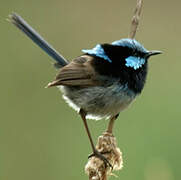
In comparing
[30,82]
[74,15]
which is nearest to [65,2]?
[74,15]

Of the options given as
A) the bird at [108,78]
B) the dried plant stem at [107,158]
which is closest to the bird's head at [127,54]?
the bird at [108,78]

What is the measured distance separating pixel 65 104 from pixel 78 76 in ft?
7.13

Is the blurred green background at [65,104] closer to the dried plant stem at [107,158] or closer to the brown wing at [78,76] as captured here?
the dried plant stem at [107,158]

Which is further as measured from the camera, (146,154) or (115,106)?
(146,154)

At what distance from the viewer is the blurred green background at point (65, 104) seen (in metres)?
5.40

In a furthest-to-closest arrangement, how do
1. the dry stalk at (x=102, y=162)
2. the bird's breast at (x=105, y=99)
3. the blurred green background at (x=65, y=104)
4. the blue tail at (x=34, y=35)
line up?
1. the blurred green background at (x=65, y=104)
2. the blue tail at (x=34, y=35)
3. the bird's breast at (x=105, y=99)
4. the dry stalk at (x=102, y=162)

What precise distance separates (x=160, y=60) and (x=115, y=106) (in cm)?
345

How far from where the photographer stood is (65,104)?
6.67m

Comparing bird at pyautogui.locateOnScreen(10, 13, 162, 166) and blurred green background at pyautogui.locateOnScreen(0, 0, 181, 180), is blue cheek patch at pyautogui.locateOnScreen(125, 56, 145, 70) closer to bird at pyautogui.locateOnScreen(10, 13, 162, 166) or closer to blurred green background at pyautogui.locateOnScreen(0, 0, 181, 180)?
bird at pyautogui.locateOnScreen(10, 13, 162, 166)

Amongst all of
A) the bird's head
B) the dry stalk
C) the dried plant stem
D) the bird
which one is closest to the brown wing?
the bird

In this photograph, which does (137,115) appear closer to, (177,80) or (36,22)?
(177,80)

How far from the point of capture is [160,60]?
773 cm

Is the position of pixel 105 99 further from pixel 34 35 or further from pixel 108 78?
pixel 34 35

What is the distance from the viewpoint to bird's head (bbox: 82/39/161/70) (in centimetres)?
447
